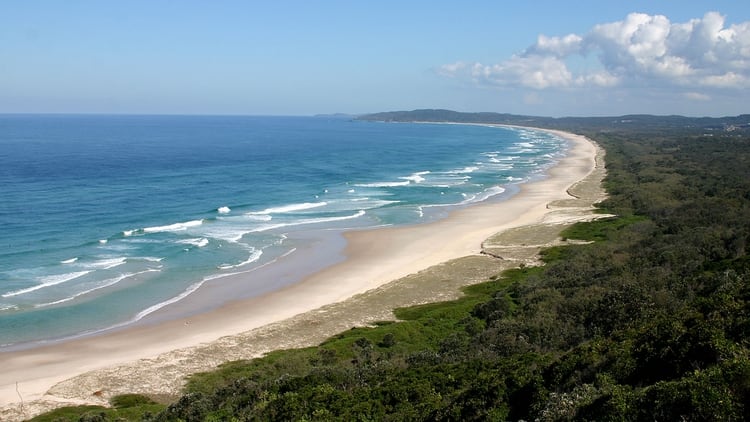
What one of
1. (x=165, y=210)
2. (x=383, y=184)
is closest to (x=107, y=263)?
(x=165, y=210)

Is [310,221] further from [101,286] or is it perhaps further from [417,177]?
[417,177]

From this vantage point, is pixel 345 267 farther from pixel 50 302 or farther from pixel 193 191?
pixel 193 191

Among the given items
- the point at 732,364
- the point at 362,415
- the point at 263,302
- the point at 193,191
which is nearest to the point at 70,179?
the point at 193,191

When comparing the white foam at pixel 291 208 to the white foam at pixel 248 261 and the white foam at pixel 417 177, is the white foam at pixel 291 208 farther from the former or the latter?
the white foam at pixel 417 177

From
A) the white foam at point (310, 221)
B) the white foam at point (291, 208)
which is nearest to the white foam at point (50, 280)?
the white foam at point (310, 221)

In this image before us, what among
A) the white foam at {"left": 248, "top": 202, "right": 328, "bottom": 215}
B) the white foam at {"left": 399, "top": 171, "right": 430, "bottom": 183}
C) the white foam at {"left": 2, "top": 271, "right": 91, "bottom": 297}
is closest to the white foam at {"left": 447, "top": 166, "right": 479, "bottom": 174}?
the white foam at {"left": 399, "top": 171, "right": 430, "bottom": 183}

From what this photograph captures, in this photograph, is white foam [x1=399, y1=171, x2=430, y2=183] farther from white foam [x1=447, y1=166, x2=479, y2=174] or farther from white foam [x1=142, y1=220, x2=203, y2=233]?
white foam [x1=142, y1=220, x2=203, y2=233]
